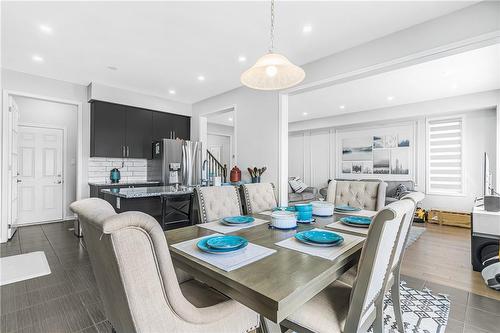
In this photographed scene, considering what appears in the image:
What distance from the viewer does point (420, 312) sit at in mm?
1936

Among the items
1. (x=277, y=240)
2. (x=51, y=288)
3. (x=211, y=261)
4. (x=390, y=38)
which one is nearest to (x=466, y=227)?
(x=390, y=38)

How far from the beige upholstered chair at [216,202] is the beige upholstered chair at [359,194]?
3.77 feet

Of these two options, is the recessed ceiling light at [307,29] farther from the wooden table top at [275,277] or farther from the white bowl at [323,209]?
the wooden table top at [275,277]

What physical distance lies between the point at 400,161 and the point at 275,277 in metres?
6.12

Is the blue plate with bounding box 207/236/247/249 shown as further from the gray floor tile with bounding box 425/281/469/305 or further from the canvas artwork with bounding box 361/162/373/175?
the canvas artwork with bounding box 361/162/373/175

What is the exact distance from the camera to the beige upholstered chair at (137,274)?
0.69m

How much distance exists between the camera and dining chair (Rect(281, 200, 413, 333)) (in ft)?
3.14

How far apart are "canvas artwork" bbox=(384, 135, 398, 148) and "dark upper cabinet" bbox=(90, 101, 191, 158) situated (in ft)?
16.5

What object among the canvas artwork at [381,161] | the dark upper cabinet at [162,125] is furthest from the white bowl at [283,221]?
the canvas artwork at [381,161]

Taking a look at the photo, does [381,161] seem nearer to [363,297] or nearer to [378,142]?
[378,142]

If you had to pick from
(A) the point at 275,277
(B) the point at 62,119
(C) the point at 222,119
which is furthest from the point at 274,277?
(C) the point at 222,119

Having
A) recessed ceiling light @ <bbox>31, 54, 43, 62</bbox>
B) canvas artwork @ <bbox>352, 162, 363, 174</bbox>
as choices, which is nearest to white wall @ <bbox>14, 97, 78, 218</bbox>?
recessed ceiling light @ <bbox>31, 54, 43, 62</bbox>

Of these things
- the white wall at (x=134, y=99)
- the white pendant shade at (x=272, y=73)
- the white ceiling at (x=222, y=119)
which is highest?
the white ceiling at (x=222, y=119)

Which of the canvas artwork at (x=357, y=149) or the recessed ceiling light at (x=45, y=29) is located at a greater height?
the recessed ceiling light at (x=45, y=29)
